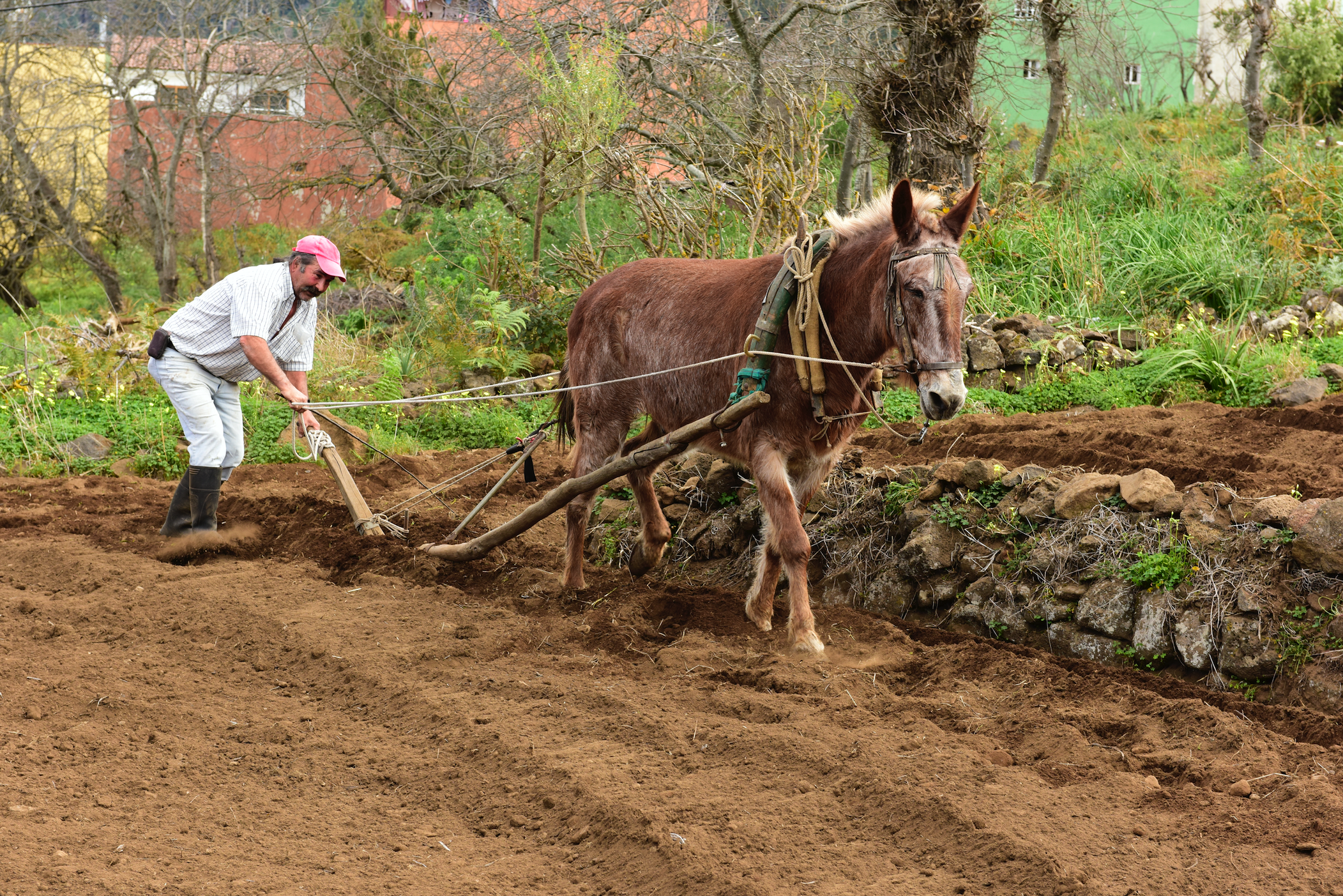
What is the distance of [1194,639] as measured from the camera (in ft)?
14.7

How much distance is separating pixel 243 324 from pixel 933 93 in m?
8.02

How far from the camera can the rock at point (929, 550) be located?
536 centimetres

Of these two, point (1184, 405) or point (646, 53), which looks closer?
point (1184, 405)

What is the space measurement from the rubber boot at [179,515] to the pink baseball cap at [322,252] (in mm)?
1748

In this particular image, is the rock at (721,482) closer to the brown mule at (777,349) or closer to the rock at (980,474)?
the brown mule at (777,349)

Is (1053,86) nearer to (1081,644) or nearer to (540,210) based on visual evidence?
(540,210)

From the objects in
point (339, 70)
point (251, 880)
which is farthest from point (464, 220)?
point (251, 880)

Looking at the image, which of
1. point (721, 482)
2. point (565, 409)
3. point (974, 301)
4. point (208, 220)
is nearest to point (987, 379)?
point (974, 301)

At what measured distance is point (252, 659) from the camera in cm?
506

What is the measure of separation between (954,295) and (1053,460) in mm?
2283

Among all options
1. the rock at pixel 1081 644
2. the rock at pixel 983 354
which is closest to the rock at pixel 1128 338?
the rock at pixel 983 354

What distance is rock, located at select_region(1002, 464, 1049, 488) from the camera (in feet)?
18.0

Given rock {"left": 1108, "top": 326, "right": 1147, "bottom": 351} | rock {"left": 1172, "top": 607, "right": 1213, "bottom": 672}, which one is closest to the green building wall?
rock {"left": 1108, "top": 326, "right": 1147, "bottom": 351}

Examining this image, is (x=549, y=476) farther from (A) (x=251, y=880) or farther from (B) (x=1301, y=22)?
(B) (x=1301, y=22)
